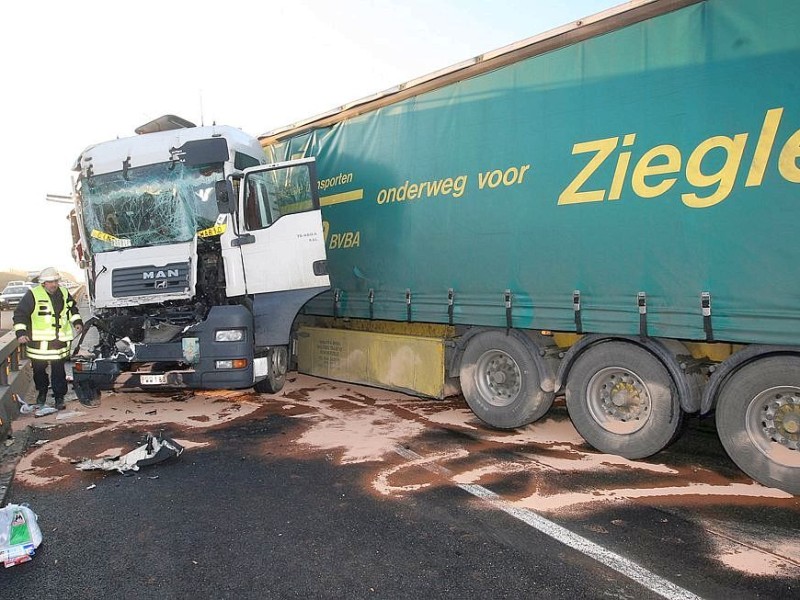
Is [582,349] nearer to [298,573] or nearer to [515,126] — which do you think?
[515,126]

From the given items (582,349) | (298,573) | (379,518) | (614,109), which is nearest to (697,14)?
(614,109)

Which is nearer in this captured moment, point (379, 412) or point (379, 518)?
point (379, 518)

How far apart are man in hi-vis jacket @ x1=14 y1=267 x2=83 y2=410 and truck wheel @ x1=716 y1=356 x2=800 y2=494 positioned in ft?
23.2

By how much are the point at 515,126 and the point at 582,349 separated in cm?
218

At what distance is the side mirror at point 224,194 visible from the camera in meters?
6.31

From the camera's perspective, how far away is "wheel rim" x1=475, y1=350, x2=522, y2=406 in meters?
5.69

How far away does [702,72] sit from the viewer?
13.3 ft

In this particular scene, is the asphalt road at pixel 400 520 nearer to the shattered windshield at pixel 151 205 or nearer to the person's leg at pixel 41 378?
the person's leg at pixel 41 378

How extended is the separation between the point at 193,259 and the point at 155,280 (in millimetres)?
492

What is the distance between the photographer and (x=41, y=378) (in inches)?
277

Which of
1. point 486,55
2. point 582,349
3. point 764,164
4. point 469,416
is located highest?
point 486,55

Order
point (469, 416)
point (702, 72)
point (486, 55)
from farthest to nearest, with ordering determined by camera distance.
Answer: point (469, 416), point (486, 55), point (702, 72)

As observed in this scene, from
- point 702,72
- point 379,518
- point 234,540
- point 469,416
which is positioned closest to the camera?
point 234,540

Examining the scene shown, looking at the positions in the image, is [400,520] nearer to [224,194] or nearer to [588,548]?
[588,548]
